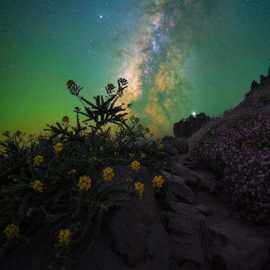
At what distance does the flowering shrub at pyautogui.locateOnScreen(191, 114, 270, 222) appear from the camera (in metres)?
5.07

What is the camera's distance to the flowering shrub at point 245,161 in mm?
5074

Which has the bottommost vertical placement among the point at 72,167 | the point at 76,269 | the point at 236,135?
the point at 76,269

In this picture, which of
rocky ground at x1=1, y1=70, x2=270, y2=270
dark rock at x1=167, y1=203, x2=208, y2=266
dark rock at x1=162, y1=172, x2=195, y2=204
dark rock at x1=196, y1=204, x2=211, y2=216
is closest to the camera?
rocky ground at x1=1, y1=70, x2=270, y2=270

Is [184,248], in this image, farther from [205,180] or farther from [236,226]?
[205,180]

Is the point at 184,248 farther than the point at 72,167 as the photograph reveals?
No

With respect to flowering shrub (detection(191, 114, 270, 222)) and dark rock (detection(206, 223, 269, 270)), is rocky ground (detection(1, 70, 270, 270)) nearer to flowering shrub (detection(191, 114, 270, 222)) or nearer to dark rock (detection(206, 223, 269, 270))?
dark rock (detection(206, 223, 269, 270))

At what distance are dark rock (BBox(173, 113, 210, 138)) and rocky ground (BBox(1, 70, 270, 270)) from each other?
1611cm

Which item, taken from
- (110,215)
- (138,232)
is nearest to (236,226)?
(138,232)

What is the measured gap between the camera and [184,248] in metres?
3.56

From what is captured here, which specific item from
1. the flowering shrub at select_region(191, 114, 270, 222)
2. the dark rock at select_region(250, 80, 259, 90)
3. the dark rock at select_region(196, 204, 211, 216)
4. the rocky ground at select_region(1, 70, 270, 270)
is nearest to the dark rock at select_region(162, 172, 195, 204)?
the rocky ground at select_region(1, 70, 270, 270)

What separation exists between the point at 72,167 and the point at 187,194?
344cm

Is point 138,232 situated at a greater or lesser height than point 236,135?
lesser

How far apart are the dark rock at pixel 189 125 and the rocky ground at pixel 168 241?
16105 millimetres

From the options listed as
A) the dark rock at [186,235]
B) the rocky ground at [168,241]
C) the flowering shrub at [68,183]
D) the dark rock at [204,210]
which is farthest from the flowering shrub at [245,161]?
the flowering shrub at [68,183]
